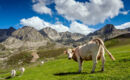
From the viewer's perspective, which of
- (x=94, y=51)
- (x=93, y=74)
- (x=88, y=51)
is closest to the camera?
(x=93, y=74)

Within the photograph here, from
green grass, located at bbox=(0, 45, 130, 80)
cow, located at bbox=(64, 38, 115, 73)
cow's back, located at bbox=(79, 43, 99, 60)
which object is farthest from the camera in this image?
cow's back, located at bbox=(79, 43, 99, 60)

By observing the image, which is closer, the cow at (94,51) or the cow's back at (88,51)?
the cow at (94,51)

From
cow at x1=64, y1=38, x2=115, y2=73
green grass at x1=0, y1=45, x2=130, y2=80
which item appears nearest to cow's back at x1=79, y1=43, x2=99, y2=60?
cow at x1=64, y1=38, x2=115, y2=73

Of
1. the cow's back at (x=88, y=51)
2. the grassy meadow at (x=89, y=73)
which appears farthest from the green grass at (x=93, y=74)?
the cow's back at (x=88, y=51)

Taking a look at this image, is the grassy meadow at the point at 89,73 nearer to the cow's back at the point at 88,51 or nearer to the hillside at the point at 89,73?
the hillside at the point at 89,73

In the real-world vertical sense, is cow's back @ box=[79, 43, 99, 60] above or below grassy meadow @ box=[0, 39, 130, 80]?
above

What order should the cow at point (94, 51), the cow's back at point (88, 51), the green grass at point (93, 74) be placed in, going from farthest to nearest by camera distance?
the cow's back at point (88, 51)
the cow at point (94, 51)
the green grass at point (93, 74)

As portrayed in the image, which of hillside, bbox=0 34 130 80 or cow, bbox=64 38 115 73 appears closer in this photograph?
hillside, bbox=0 34 130 80

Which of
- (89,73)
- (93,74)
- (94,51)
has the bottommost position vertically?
(89,73)

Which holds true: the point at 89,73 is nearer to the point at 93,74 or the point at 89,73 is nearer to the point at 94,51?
the point at 93,74

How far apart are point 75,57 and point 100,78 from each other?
7.07 meters

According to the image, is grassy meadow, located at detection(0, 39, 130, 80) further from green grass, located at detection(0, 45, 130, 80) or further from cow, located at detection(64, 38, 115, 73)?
cow, located at detection(64, 38, 115, 73)

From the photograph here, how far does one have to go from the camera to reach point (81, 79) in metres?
12.2

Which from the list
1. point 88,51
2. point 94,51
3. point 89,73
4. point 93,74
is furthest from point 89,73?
point 94,51
